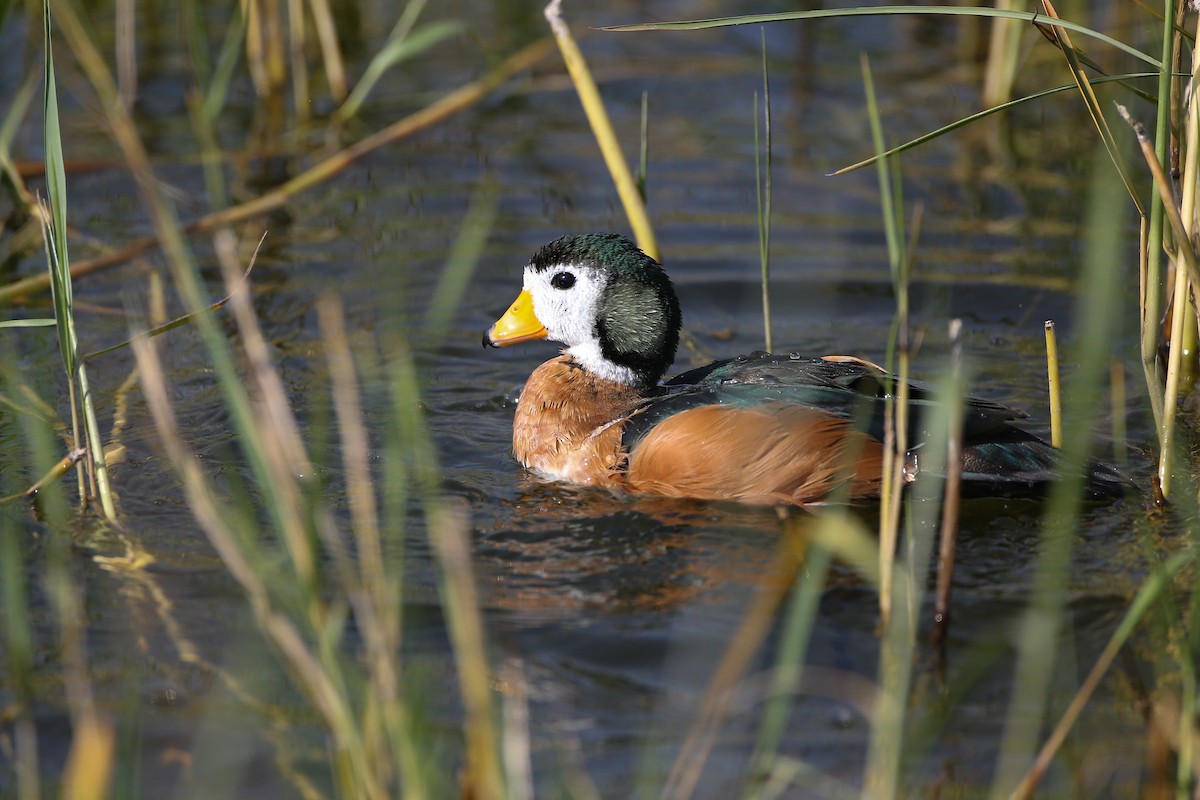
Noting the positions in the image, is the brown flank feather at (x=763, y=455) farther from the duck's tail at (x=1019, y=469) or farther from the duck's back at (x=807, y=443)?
the duck's tail at (x=1019, y=469)

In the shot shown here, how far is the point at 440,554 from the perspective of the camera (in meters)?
3.78

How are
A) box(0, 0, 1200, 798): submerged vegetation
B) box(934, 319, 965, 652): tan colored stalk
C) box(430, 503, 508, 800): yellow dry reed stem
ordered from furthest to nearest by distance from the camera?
box(934, 319, 965, 652): tan colored stalk, box(0, 0, 1200, 798): submerged vegetation, box(430, 503, 508, 800): yellow dry reed stem

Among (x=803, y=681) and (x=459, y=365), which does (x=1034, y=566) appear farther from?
(x=459, y=365)

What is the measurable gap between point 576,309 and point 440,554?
9.12 feet

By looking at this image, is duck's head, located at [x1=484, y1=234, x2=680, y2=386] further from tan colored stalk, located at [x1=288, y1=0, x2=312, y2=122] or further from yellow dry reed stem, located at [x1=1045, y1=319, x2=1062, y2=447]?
tan colored stalk, located at [x1=288, y1=0, x2=312, y2=122]

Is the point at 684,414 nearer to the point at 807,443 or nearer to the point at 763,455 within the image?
the point at 763,455

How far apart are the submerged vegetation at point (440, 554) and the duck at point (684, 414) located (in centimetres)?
21

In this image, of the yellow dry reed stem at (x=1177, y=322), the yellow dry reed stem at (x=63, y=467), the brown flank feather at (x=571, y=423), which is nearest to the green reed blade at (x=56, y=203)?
the yellow dry reed stem at (x=63, y=467)

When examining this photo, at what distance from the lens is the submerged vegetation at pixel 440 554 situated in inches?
125

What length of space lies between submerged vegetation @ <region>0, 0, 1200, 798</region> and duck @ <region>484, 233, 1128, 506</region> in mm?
212

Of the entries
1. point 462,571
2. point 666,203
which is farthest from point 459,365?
point 462,571

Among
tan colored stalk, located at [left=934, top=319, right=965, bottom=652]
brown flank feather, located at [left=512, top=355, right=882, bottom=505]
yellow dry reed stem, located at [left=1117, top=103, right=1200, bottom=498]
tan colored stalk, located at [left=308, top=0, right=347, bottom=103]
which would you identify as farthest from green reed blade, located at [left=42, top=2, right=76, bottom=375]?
tan colored stalk, located at [left=308, top=0, right=347, bottom=103]

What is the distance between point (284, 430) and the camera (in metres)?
3.32

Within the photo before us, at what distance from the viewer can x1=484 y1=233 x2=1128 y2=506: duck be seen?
18.2 feet
